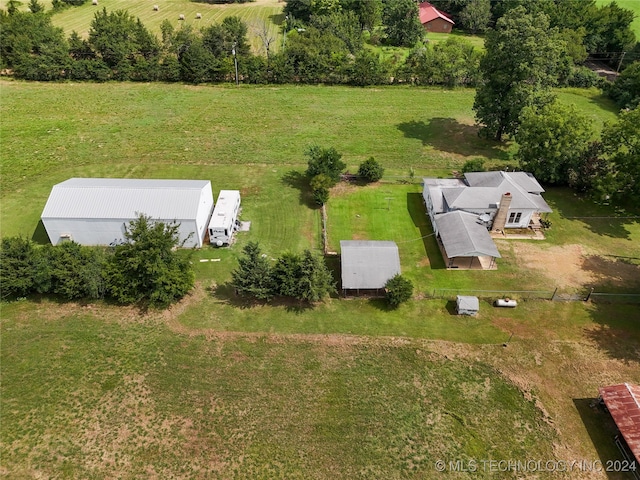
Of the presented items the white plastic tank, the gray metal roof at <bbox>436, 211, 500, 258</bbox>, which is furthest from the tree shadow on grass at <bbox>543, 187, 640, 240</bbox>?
the white plastic tank

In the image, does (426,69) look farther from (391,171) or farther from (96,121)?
(96,121)

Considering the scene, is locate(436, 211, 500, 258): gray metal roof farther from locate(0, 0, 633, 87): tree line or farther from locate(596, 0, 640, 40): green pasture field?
locate(596, 0, 640, 40): green pasture field

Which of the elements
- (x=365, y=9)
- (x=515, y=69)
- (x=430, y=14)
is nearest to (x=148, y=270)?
(x=515, y=69)

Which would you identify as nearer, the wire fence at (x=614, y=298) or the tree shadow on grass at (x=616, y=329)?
the tree shadow on grass at (x=616, y=329)

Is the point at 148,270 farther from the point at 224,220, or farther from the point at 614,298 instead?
the point at 614,298

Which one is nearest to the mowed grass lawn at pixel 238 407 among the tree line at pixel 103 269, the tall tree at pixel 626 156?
the tree line at pixel 103 269

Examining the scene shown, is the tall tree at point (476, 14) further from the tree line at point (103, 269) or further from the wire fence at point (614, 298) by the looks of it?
the tree line at point (103, 269)
